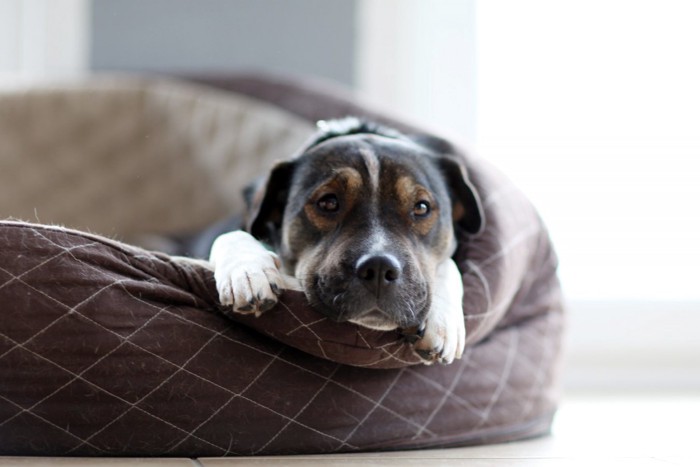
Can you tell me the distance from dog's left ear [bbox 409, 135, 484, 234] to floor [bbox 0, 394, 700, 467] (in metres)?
0.64

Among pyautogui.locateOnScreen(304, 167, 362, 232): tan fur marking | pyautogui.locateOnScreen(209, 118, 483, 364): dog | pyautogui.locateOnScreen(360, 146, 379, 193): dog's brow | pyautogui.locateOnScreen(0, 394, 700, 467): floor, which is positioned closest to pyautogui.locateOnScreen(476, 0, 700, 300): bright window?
pyautogui.locateOnScreen(0, 394, 700, 467): floor

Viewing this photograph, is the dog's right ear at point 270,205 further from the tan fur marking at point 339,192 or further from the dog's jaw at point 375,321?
the dog's jaw at point 375,321

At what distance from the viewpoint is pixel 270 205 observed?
253 centimetres

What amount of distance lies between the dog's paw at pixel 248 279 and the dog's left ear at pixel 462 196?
64 cm

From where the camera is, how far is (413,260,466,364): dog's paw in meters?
2.03

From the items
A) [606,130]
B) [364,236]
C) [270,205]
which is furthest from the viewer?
[606,130]

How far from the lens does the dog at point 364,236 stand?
1.98 meters

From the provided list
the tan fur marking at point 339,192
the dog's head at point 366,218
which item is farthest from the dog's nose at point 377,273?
the tan fur marking at point 339,192

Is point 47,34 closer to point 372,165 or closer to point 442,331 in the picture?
point 372,165

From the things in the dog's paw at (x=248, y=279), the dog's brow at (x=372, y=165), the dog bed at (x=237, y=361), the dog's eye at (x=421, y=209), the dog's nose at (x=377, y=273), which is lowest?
the dog bed at (x=237, y=361)

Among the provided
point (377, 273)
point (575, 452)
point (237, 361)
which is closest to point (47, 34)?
point (237, 361)

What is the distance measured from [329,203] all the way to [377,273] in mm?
395

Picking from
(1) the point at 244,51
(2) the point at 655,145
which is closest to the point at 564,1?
(2) the point at 655,145

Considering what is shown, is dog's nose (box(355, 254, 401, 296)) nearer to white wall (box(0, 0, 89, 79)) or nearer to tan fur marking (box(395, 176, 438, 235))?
tan fur marking (box(395, 176, 438, 235))
